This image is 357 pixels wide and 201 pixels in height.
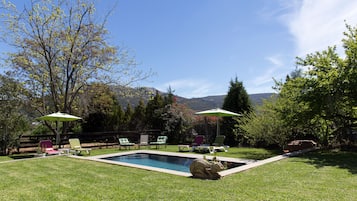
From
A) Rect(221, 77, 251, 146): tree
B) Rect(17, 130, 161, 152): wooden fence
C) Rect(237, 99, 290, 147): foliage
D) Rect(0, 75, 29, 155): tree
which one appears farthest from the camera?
Rect(221, 77, 251, 146): tree

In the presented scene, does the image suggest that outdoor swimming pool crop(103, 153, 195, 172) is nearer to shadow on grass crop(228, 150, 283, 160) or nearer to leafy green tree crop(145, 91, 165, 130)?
shadow on grass crop(228, 150, 283, 160)

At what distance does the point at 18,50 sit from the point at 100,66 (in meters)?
4.75

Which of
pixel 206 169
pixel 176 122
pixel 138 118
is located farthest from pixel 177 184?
pixel 138 118

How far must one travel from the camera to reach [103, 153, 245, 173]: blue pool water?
34.9 feet

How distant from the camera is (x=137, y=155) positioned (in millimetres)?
13680

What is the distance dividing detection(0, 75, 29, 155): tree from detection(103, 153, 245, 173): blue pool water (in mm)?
4986

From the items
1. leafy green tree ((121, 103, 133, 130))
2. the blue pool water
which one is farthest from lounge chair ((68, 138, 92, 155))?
leafy green tree ((121, 103, 133, 130))

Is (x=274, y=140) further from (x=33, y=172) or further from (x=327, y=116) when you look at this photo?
(x=33, y=172)

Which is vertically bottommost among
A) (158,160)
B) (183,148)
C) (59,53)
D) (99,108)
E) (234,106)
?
(158,160)

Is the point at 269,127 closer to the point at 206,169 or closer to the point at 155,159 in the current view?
the point at 155,159

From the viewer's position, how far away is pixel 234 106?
58.3 feet

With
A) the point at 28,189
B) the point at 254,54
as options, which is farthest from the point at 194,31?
the point at 28,189

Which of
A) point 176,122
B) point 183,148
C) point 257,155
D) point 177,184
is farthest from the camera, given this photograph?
point 176,122

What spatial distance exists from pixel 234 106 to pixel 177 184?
12557mm
